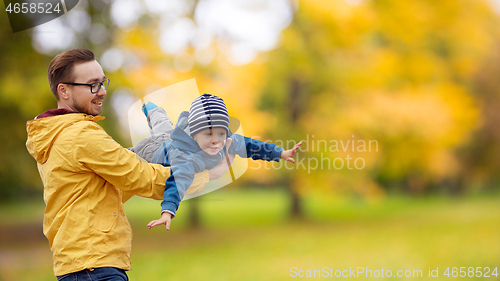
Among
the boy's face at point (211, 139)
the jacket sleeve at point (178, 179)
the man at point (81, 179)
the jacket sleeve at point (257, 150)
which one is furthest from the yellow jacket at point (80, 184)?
the jacket sleeve at point (257, 150)

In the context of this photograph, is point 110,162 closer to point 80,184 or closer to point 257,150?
point 80,184

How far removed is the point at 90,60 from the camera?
5.99 ft

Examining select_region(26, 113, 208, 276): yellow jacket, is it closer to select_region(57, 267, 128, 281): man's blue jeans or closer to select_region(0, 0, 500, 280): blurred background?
select_region(57, 267, 128, 281): man's blue jeans

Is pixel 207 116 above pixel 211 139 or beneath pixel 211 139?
above

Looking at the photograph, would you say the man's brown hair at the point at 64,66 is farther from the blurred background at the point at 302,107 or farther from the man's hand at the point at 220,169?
the blurred background at the point at 302,107

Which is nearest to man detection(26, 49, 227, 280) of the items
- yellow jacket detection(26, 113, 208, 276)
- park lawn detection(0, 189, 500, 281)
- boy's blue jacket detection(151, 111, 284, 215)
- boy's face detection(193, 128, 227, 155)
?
yellow jacket detection(26, 113, 208, 276)

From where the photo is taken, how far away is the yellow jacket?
168 centimetres

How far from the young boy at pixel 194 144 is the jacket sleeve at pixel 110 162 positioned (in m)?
0.12

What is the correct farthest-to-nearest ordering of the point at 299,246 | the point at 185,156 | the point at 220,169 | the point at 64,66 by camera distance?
the point at 299,246, the point at 220,169, the point at 185,156, the point at 64,66

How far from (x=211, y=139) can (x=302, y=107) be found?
9.34 m

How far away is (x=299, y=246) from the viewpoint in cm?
1020

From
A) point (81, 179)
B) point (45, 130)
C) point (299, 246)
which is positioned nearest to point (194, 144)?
point (81, 179)

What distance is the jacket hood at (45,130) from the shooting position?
1700mm

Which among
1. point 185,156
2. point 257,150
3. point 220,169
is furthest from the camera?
point 257,150
